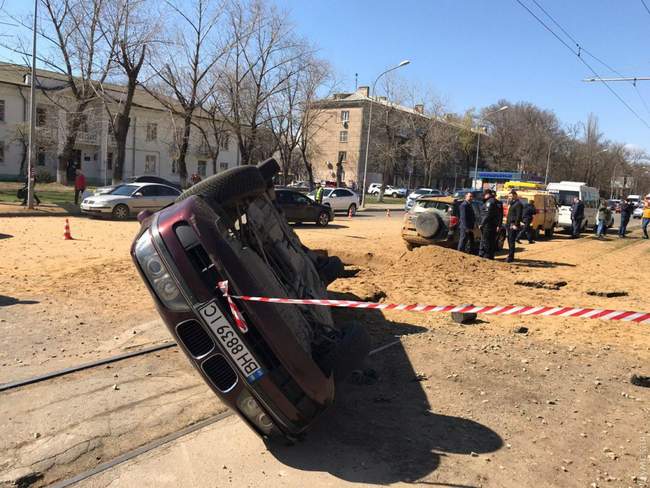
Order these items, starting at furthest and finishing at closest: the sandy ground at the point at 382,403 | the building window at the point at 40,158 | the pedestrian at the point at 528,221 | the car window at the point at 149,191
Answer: the building window at the point at 40,158 → the car window at the point at 149,191 → the pedestrian at the point at 528,221 → the sandy ground at the point at 382,403

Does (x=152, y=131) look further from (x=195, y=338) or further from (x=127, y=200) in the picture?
(x=195, y=338)

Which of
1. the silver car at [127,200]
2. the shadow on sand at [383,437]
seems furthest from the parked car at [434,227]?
the silver car at [127,200]

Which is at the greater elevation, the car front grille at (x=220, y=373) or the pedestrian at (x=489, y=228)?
A: the pedestrian at (x=489, y=228)

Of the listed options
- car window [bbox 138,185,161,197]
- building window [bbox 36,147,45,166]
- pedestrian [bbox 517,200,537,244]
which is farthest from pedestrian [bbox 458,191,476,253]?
building window [bbox 36,147,45,166]

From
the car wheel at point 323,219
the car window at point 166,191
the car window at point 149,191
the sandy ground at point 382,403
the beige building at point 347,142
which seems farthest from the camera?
the beige building at point 347,142

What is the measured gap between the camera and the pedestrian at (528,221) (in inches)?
773

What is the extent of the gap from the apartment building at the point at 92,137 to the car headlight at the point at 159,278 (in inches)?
1355

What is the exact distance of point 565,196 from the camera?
28375mm

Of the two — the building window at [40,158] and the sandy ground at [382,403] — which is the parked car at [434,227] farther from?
the building window at [40,158]

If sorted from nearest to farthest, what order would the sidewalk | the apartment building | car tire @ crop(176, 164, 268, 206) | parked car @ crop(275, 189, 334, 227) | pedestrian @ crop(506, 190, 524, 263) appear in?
1. car tire @ crop(176, 164, 268, 206)
2. pedestrian @ crop(506, 190, 524, 263)
3. the sidewalk
4. parked car @ crop(275, 189, 334, 227)
5. the apartment building

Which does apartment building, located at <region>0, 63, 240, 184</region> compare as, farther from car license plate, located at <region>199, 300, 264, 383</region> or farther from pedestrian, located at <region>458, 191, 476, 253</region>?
car license plate, located at <region>199, 300, 264, 383</region>

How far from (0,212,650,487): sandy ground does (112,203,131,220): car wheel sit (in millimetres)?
12201

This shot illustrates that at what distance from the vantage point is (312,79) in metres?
44.3

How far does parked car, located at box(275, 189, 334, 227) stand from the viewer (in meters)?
22.5
